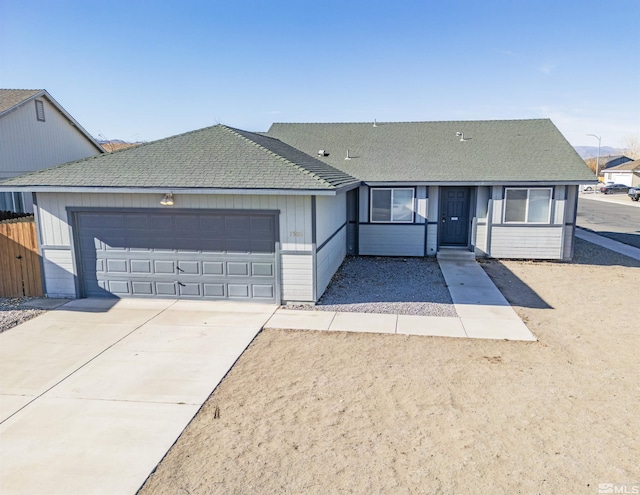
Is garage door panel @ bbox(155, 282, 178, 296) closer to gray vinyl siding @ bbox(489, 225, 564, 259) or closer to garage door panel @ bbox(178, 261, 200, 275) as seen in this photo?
garage door panel @ bbox(178, 261, 200, 275)

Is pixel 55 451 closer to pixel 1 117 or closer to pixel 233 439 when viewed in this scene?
pixel 233 439

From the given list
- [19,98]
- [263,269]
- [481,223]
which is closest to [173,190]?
[263,269]

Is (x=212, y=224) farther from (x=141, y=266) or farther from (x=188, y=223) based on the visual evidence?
(x=141, y=266)

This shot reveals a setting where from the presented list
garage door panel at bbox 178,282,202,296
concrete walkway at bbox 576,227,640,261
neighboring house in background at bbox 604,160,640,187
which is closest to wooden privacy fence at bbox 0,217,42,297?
garage door panel at bbox 178,282,202,296

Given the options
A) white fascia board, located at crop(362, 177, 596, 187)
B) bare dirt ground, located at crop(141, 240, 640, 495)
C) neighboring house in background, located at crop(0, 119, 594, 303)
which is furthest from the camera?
white fascia board, located at crop(362, 177, 596, 187)

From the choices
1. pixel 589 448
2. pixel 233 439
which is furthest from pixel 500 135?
pixel 233 439

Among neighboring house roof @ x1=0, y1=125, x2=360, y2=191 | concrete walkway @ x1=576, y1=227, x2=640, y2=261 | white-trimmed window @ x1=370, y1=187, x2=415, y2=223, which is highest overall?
neighboring house roof @ x1=0, y1=125, x2=360, y2=191

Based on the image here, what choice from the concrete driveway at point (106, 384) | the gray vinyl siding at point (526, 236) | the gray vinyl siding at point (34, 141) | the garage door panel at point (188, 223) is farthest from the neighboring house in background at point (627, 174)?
the concrete driveway at point (106, 384)

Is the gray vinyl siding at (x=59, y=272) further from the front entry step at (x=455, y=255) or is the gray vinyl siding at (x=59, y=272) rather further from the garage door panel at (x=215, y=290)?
the front entry step at (x=455, y=255)
